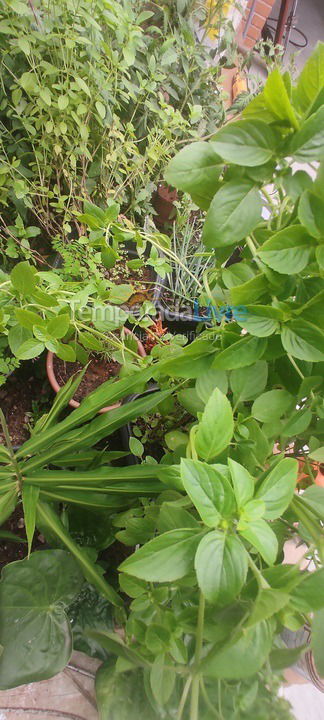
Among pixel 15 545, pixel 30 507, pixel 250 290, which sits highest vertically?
pixel 250 290

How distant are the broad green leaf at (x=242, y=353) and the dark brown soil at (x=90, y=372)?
595mm

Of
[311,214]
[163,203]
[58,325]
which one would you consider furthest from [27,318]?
[163,203]

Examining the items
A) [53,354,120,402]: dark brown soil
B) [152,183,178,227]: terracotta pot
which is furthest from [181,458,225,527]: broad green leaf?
[152,183,178,227]: terracotta pot

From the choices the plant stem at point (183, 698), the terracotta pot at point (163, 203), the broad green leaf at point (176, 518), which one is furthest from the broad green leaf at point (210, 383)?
the terracotta pot at point (163, 203)

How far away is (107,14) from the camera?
82 centimetres

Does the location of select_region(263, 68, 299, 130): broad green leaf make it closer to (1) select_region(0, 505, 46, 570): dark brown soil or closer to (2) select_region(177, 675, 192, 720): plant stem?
(2) select_region(177, 675, 192, 720): plant stem

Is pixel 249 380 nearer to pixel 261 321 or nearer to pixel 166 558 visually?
pixel 261 321

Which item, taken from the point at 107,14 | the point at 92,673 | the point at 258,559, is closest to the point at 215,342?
the point at 258,559

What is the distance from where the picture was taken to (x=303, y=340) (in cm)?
37

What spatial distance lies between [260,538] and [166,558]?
61 millimetres

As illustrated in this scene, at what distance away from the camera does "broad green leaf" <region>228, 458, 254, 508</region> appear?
11.8 inches

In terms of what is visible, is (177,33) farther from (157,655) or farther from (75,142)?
(157,655)

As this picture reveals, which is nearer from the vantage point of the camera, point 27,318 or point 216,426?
point 216,426

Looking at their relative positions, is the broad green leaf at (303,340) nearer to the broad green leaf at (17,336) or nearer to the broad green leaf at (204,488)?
the broad green leaf at (204,488)
